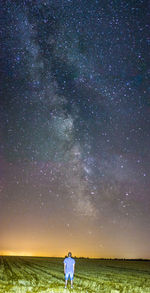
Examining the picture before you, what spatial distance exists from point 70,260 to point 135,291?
3.44 meters

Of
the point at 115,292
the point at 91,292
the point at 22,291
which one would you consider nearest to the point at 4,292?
the point at 22,291

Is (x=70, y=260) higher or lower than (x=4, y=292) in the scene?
higher

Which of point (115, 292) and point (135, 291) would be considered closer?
point (115, 292)

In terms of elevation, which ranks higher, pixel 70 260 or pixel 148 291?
pixel 70 260

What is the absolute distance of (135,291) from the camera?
43.0 feet

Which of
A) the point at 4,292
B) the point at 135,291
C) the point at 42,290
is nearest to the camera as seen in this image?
the point at 4,292

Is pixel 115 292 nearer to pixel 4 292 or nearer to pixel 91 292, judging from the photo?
pixel 91 292

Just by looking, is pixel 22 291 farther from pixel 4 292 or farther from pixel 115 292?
pixel 115 292

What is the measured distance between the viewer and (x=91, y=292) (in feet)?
38.2

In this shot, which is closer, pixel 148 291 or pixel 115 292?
pixel 115 292

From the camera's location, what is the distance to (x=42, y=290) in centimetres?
1159

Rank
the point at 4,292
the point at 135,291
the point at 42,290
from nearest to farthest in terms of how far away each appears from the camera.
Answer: the point at 4,292, the point at 42,290, the point at 135,291

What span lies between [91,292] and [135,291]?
276 cm

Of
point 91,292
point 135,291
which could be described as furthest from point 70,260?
point 135,291
